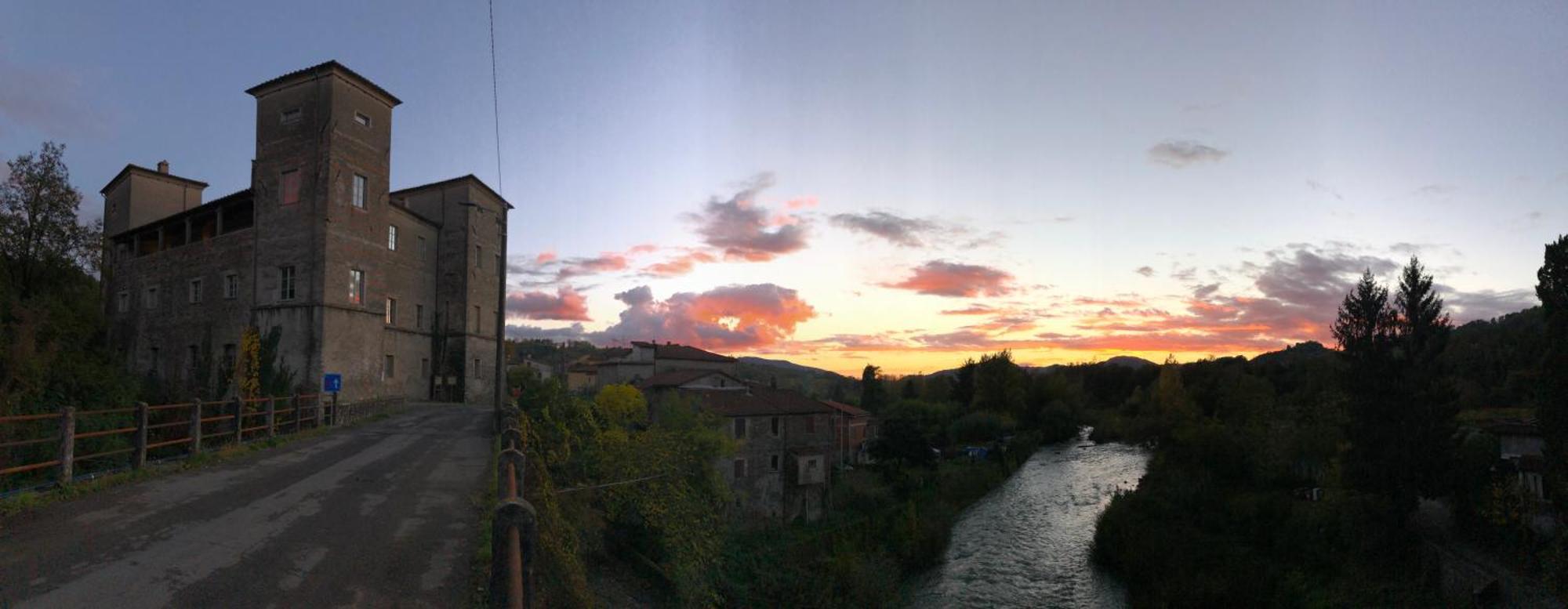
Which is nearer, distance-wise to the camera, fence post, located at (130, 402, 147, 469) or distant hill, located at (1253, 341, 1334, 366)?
fence post, located at (130, 402, 147, 469)

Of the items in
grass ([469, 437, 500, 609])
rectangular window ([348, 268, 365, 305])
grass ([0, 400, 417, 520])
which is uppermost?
rectangular window ([348, 268, 365, 305])

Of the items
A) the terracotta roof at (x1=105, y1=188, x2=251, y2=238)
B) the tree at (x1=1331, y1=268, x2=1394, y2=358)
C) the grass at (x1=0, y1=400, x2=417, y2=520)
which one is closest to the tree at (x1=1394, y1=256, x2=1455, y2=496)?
the tree at (x1=1331, y1=268, x2=1394, y2=358)

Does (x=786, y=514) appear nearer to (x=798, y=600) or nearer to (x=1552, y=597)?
(x=798, y=600)

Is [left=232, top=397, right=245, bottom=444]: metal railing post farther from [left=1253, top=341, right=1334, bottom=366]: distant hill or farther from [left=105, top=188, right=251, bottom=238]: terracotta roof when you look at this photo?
[left=1253, top=341, right=1334, bottom=366]: distant hill

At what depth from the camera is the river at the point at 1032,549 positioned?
2461 centimetres

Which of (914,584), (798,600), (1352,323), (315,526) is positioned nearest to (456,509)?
(315,526)

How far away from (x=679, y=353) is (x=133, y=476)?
143 ft

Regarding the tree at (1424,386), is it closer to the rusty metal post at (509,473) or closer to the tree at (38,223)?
the rusty metal post at (509,473)

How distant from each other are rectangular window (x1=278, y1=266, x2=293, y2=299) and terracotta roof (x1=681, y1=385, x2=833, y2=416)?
1796 centimetres

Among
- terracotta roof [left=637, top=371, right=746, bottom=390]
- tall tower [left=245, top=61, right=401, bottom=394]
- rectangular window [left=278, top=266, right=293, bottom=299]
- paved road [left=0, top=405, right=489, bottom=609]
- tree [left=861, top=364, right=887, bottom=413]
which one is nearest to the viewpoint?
paved road [left=0, top=405, right=489, bottom=609]

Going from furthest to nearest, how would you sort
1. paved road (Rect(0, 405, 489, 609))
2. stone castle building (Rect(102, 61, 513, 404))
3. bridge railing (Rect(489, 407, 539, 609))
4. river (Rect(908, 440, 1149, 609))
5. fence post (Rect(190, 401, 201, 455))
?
stone castle building (Rect(102, 61, 513, 404))
river (Rect(908, 440, 1149, 609))
fence post (Rect(190, 401, 201, 455))
paved road (Rect(0, 405, 489, 609))
bridge railing (Rect(489, 407, 539, 609))

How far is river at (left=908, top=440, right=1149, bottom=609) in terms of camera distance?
24.6 m

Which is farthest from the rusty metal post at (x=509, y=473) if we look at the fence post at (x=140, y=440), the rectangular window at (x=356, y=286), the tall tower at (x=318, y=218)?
the rectangular window at (x=356, y=286)

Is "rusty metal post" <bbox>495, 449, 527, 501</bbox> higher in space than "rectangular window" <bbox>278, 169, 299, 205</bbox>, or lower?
lower
